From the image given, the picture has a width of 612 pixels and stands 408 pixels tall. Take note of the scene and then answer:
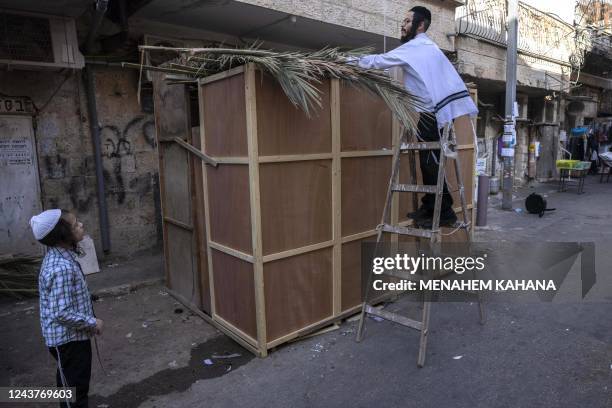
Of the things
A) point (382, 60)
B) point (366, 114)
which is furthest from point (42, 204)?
point (382, 60)

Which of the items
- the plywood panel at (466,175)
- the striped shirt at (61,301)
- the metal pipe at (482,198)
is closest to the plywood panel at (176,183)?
the striped shirt at (61,301)

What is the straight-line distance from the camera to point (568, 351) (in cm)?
374

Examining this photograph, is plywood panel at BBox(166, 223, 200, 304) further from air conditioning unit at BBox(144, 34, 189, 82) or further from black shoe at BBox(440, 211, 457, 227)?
air conditioning unit at BBox(144, 34, 189, 82)

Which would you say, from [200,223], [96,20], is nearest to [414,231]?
[200,223]

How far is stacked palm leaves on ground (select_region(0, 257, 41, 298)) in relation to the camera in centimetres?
529

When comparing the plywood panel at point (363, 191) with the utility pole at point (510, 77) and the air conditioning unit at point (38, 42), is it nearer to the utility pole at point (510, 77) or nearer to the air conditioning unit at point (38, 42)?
the air conditioning unit at point (38, 42)

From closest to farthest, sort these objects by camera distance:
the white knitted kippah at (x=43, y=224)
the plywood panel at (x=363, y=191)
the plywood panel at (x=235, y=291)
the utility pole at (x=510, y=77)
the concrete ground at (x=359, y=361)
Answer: the white knitted kippah at (x=43, y=224) → the concrete ground at (x=359, y=361) → the plywood panel at (x=235, y=291) → the plywood panel at (x=363, y=191) → the utility pole at (x=510, y=77)

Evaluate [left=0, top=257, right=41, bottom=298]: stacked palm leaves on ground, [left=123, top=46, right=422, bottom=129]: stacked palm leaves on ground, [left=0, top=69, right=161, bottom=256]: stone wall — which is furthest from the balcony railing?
[left=0, top=257, right=41, bottom=298]: stacked palm leaves on ground

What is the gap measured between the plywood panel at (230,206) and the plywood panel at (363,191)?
3.58 feet

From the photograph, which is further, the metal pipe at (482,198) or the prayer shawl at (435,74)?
→ the metal pipe at (482,198)

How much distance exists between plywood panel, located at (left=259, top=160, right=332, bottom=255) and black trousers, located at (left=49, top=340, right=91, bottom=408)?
159cm

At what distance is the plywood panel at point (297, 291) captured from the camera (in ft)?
12.5

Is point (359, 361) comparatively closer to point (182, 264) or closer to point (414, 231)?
point (414, 231)

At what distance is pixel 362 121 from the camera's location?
441 centimetres
